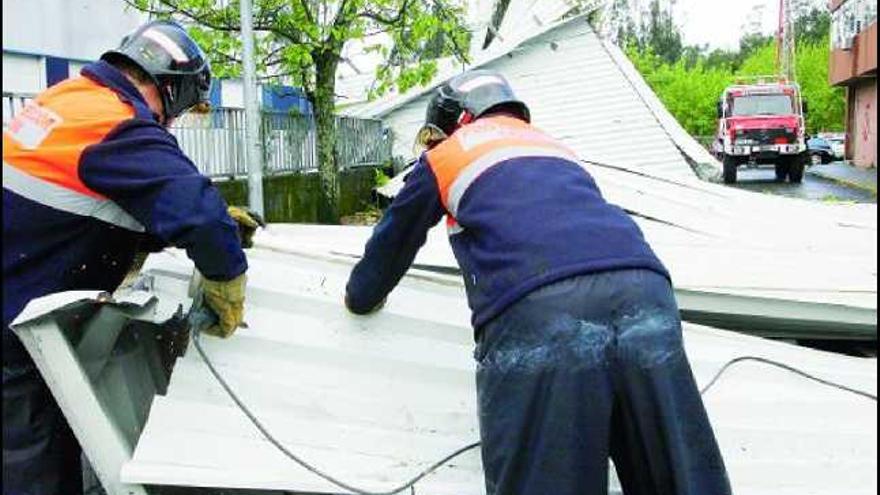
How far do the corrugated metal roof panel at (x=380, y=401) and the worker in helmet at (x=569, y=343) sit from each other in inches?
20.1

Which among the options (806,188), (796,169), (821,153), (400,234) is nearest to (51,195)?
(400,234)

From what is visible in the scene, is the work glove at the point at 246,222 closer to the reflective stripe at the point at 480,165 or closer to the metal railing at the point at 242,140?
the reflective stripe at the point at 480,165

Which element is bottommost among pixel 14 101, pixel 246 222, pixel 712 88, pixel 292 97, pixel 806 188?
pixel 806 188

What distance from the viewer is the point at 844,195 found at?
18.6 metres

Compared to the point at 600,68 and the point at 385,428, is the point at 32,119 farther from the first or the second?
the point at 600,68

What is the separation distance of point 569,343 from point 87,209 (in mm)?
1260

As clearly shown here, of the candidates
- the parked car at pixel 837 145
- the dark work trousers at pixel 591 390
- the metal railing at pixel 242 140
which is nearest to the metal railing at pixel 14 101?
the metal railing at pixel 242 140

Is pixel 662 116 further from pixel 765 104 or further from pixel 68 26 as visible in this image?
pixel 68 26

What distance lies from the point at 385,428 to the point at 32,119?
1.25 metres

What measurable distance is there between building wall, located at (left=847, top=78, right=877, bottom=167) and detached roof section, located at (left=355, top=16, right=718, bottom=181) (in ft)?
52.3

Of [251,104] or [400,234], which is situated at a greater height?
[251,104]

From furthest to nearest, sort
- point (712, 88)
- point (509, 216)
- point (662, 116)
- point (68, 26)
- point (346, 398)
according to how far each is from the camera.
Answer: point (712, 88) → point (662, 116) → point (68, 26) → point (346, 398) → point (509, 216)

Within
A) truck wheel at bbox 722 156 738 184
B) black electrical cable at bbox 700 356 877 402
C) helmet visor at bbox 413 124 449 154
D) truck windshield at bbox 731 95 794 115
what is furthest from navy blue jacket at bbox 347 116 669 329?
truck windshield at bbox 731 95 794 115

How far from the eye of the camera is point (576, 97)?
1552cm
